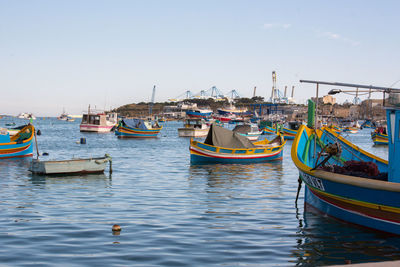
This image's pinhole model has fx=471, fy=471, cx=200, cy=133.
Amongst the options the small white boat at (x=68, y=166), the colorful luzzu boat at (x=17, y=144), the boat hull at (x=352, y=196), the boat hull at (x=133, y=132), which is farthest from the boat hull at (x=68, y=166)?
the boat hull at (x=133, y=132)

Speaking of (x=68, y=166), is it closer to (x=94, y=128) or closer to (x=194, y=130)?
(x=194, y=130)

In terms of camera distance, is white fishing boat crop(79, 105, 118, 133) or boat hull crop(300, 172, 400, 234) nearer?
boat hull crop(300, 172, 400, 234)

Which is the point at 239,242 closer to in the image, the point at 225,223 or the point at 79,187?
the point at 225,223

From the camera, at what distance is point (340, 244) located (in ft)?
44.6

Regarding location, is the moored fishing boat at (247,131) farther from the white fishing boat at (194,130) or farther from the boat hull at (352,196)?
the boat hull at (352,196)

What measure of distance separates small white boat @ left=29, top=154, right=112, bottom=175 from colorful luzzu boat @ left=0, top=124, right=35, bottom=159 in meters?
11.5

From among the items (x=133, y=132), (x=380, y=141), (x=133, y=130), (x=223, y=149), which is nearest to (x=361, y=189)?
(x=223, y=149)

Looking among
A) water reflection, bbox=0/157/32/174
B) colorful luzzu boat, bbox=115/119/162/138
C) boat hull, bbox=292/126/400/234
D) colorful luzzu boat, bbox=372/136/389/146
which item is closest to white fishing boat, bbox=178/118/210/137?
colorful luzzu boat, bbox=115/119/162/138

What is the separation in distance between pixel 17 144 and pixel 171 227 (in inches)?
1095

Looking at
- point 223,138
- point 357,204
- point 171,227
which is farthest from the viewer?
point 223,138

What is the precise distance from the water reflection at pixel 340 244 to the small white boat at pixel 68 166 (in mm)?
15681

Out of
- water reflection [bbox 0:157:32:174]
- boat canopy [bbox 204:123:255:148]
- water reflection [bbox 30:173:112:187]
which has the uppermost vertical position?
boat canopy [bbox 204:123:255:148]

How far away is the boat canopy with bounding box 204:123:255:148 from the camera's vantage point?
36250 mm

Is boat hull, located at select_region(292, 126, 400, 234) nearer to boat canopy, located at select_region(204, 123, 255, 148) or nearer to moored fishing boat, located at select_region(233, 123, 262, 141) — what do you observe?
boat canopy, located at select_region(204, 123, 255, 148)
